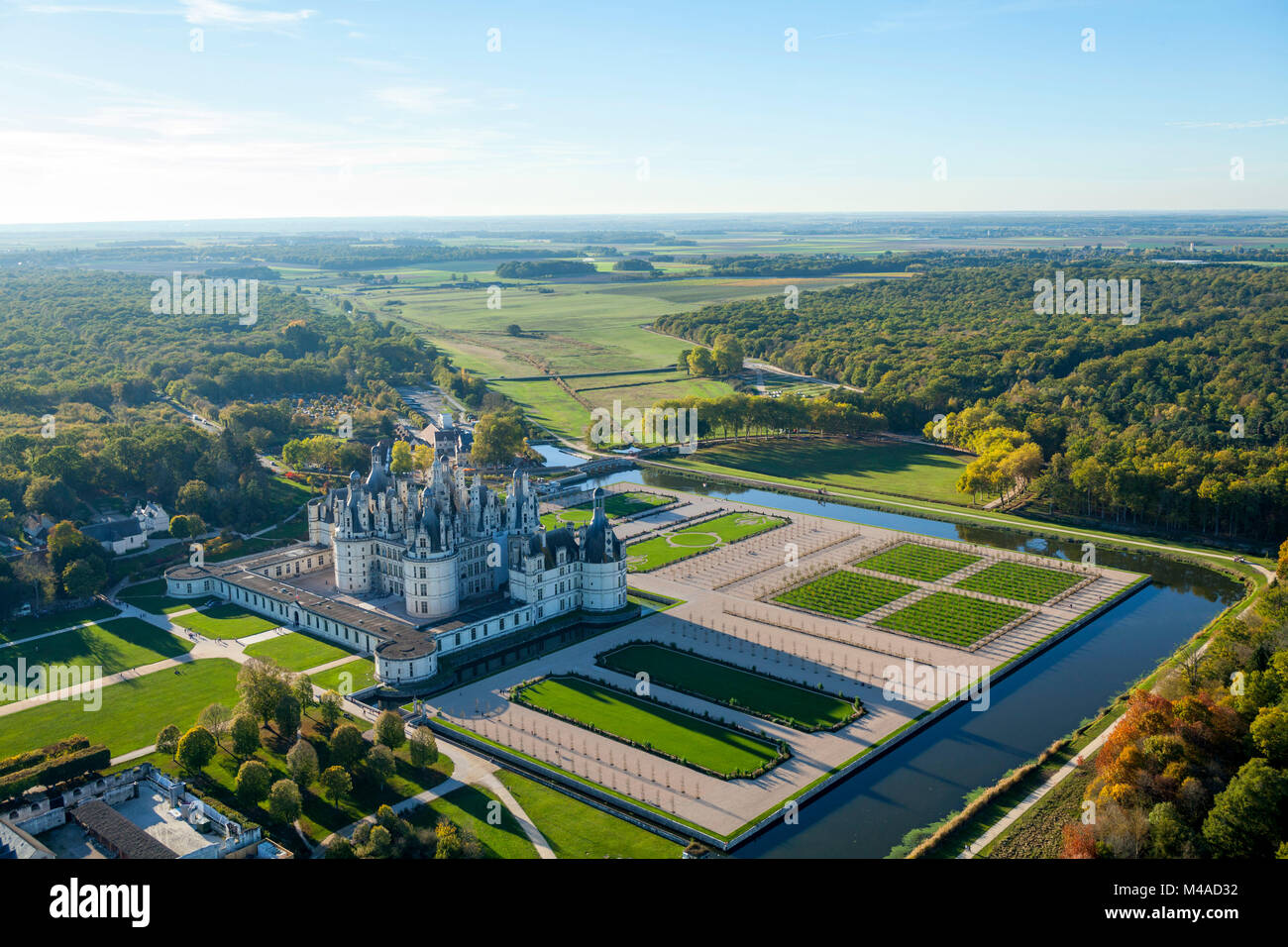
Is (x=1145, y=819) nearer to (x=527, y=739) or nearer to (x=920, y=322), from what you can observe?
(x=527, y=739)

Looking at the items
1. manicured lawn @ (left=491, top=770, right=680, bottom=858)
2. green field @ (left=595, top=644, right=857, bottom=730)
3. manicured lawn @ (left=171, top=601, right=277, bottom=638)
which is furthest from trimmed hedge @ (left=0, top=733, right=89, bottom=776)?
green field @ (left=595, top=644, right=857, bottom=730)

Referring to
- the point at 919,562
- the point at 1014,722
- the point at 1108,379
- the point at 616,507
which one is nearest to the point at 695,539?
the point at 616,507

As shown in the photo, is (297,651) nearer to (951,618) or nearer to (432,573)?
(432,573)

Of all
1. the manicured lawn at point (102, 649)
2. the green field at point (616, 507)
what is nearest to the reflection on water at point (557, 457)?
the green field at point (616, 507)

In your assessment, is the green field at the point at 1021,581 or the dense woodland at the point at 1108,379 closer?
the green field at the point at 1021,581

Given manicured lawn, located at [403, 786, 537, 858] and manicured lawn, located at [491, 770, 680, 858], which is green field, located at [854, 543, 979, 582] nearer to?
manicured lawn, located at [491, 770, 680, 858]

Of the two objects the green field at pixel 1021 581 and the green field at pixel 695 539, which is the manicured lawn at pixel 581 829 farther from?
the green field at pixel 1021 581

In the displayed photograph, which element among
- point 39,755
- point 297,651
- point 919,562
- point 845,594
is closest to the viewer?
point 39,755
